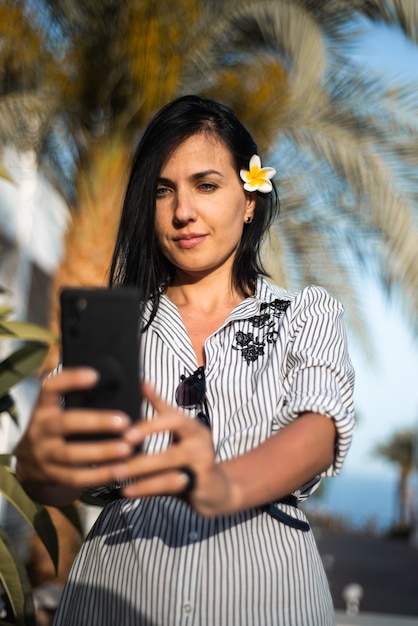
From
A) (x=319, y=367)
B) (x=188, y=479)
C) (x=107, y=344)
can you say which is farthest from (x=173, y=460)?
(x=319, y=367)

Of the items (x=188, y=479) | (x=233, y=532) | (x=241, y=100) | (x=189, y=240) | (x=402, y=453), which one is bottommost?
(x=402, y=453)

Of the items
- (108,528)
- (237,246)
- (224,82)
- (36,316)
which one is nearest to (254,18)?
(224,82)

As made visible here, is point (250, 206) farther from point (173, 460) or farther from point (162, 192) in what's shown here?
point (173, 460)

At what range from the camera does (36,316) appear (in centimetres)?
1185

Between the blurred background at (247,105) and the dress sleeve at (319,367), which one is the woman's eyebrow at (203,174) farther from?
the blurred background at (247,105)

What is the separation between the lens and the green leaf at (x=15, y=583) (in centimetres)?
257

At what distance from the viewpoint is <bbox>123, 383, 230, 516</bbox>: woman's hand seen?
3.05 feet

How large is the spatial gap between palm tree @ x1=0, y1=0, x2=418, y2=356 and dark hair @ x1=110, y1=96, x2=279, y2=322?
449 cm

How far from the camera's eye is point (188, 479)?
0.96 metres

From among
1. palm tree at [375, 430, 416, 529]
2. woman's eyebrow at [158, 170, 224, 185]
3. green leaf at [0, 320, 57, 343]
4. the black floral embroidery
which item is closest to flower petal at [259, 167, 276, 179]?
woman's eyebrow at [158, 170, 224, 185]

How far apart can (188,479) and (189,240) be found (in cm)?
68

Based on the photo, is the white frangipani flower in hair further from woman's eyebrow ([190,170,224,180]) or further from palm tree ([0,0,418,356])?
palm tree ([0,0,418,356])

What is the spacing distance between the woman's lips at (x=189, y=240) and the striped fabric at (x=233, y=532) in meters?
0.17

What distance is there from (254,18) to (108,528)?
5519 millimetres
